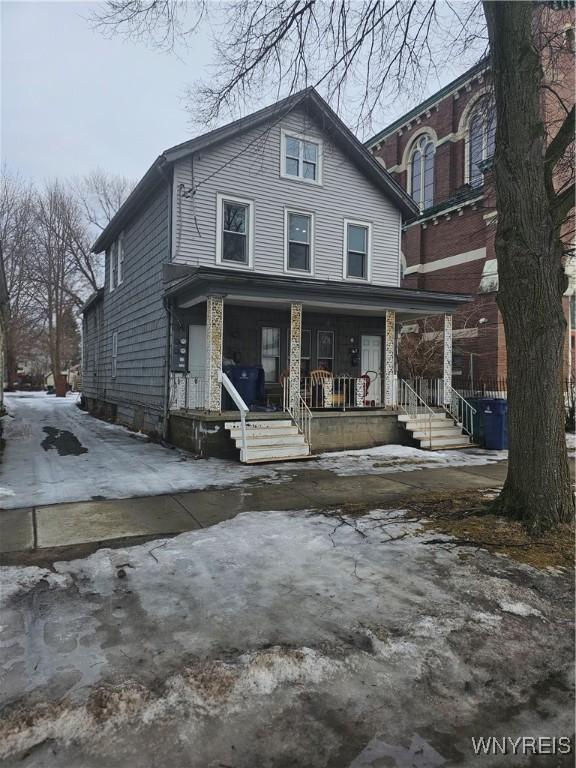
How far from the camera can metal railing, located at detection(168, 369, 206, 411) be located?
11.3 meters

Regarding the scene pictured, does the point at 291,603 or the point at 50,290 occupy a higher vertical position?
the point at 50,290

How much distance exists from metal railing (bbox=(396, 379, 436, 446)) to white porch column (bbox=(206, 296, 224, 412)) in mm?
4744

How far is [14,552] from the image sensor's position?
169 inches

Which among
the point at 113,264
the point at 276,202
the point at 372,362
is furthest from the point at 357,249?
the point at 113,264

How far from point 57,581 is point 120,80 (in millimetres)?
8419

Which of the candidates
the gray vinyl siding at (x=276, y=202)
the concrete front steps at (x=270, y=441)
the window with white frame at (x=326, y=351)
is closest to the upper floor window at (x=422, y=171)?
the gray vinyl siding at (x=276, y=202)

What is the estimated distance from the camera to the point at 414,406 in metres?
12.1

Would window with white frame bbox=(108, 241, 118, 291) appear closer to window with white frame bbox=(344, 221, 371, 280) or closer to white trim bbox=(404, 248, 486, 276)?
window with white frame bbox=(344, 221, 371, 280)

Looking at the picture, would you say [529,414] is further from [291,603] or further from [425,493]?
[291,603]

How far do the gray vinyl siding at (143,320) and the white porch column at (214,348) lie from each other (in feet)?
7.45

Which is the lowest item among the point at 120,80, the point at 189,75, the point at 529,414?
the point at 529,414

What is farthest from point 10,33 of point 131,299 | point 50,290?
point 50,290

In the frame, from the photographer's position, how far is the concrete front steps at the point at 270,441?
9086mm

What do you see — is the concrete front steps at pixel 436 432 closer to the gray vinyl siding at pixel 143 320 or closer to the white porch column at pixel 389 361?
the white porch column at pixel 389 361
